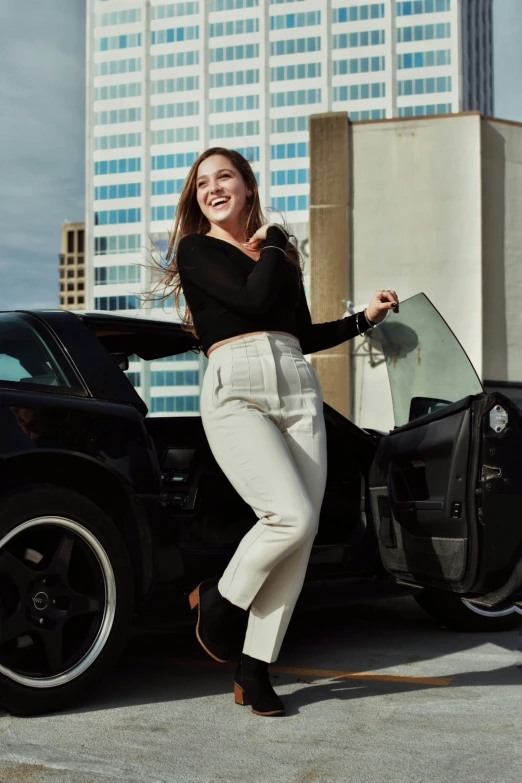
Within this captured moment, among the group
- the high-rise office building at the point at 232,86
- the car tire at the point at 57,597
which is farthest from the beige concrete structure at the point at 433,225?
the high-rise office building at the point at 232,86

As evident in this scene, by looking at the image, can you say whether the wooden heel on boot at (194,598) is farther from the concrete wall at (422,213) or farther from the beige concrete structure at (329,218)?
the concrete wall at (422,213)

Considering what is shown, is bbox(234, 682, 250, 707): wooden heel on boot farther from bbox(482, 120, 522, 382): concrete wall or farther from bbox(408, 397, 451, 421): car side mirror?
bbox(482, 120, 522, 382): concrete wall

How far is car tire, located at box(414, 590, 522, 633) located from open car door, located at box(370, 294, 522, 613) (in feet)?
2.94

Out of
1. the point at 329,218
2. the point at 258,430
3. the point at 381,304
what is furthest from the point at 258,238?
the point at 329,218

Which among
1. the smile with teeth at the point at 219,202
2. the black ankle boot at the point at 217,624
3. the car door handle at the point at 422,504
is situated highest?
the smile with teeth at the point at 219,202

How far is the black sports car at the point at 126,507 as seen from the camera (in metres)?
3.13

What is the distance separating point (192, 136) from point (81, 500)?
94.7m

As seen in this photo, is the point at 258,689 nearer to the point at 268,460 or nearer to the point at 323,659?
the point at 268,460

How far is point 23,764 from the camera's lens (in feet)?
Answer: 8.63

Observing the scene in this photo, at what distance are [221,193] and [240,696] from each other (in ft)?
5.85

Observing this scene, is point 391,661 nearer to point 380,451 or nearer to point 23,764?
point 380,451

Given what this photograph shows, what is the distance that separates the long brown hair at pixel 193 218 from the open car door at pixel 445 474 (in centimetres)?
75

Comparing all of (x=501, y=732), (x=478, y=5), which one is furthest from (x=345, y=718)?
(x=478, y=5)

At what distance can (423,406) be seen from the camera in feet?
13.6
